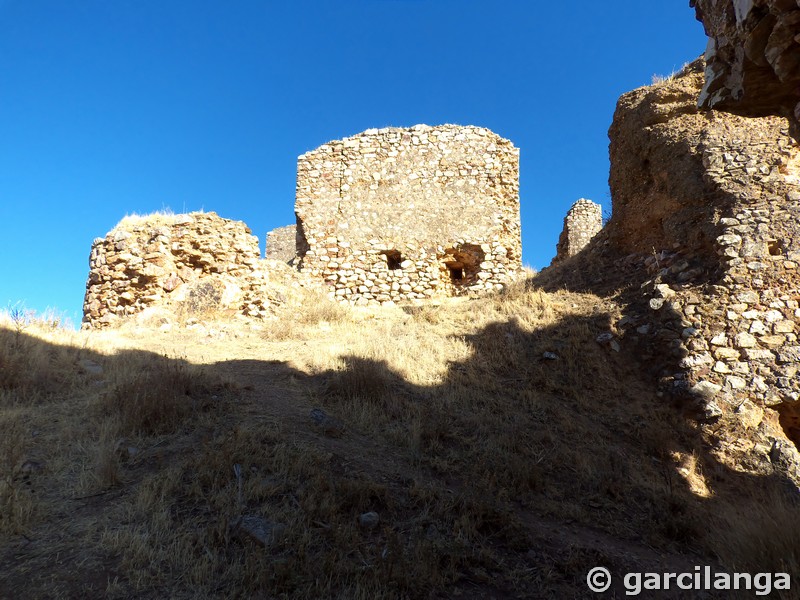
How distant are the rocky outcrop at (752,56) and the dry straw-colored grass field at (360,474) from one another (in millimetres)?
2908

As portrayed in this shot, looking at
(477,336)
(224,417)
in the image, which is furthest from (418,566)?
(477,336)

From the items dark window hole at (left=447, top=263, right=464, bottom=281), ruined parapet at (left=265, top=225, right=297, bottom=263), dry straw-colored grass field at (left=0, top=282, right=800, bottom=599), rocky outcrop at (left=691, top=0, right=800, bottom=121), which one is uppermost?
ruined parapet at (left=265, top=225, right=297, bottom=263)

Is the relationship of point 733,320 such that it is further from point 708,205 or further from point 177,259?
point 177,259

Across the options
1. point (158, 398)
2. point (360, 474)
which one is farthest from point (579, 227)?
point (158, 398)

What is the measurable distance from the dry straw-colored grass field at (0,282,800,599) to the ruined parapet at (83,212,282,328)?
2.67m

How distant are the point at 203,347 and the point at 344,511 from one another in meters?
5.89

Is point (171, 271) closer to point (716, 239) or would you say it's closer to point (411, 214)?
point (411, 214)

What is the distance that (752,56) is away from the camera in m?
3.08

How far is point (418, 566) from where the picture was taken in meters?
3.36

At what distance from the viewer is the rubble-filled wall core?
1320 centimetres

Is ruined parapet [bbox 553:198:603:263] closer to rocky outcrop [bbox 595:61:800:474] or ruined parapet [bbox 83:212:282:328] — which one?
rocky outcrop [bbox 595:61:800:474]

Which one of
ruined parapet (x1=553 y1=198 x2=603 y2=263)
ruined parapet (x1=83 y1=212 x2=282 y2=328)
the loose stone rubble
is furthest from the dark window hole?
ruined parapet (x1=83 y1=212 x2=282 y2=328)

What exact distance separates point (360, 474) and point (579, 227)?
1347cm

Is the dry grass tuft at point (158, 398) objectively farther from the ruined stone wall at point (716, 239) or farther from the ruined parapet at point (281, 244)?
the ruined parapet at point (281, 244)
